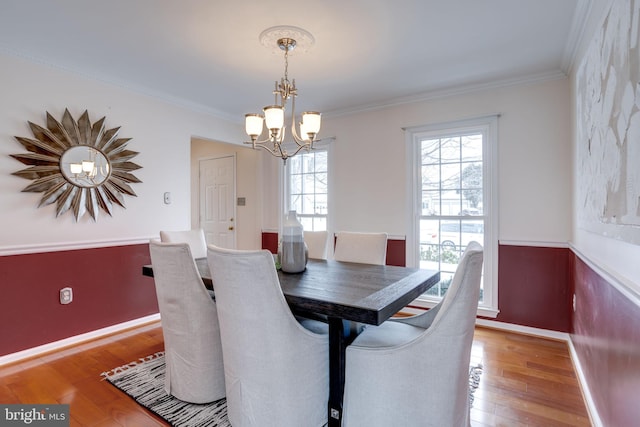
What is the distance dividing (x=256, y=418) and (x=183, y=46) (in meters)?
2.52

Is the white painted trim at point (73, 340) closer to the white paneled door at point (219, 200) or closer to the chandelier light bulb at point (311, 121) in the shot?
the white paneled door at point (219, 200)

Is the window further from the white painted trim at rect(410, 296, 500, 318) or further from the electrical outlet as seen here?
the electrical outlet

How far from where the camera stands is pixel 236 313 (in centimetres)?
155

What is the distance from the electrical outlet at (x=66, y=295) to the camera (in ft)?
9.29

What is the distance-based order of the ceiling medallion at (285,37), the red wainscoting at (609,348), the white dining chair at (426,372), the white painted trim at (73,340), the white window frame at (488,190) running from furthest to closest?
the white window frame at (488,190) < the white painted trim at (73,340) < the ceiling medallion at (285,37) < the white dining chair at (426,372) < the red wainscoting at (609,348)

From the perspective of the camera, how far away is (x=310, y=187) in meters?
4.39

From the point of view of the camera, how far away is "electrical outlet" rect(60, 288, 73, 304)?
2830 mm

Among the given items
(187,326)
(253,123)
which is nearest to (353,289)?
(187,326)

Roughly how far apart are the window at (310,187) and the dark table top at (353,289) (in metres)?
1.90

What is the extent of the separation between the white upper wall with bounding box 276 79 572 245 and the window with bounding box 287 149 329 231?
49 centimetres

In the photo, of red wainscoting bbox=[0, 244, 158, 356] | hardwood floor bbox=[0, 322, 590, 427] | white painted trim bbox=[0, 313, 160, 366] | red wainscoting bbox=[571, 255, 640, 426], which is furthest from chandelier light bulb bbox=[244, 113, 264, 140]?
white painted trim bbox=[0, 313, 160, 366]

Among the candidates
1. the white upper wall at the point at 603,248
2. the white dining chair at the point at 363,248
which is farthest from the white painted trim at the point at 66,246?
the white upper wall at the point at 603,248

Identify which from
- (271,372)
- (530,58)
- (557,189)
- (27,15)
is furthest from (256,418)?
(530,58)

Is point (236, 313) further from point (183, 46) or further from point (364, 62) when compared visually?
point (364, 62)
